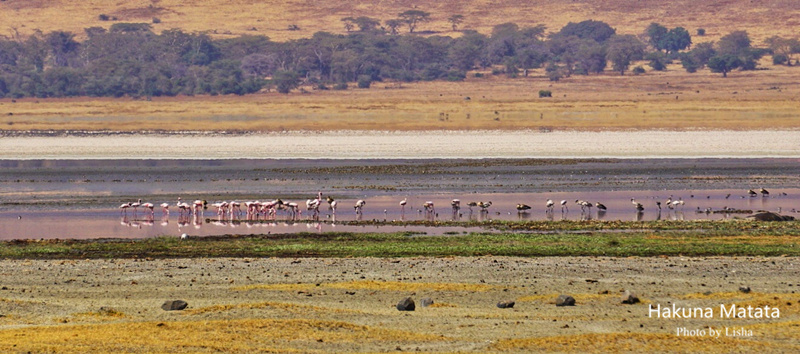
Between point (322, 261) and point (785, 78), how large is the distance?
300 feet

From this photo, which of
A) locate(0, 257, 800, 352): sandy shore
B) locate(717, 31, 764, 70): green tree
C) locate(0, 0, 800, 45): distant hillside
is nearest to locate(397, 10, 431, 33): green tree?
locate(0, 0, 800, 45): distant hillside

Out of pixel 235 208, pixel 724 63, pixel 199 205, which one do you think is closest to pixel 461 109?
pixel 235 208

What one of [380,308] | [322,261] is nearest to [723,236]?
[322,261]

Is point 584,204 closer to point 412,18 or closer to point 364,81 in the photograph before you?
point 364,81

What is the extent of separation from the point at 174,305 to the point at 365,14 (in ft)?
516

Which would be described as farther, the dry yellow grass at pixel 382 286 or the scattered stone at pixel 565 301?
the dry yellow grass at pixel 382 286

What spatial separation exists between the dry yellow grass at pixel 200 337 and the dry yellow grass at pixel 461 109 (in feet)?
173

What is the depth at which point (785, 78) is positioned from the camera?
10506 centimetres

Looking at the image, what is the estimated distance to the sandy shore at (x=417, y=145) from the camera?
5519 centimetres

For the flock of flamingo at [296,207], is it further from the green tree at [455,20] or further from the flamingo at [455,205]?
the green tree at [455,20]

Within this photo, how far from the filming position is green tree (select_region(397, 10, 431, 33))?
536ft

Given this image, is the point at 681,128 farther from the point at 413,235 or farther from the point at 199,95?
the point at 199,95

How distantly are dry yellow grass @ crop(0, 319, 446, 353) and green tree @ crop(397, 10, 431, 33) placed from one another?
148478mm

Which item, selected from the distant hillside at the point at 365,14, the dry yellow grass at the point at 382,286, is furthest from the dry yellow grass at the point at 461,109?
the distant hillside at the point at 365,14
